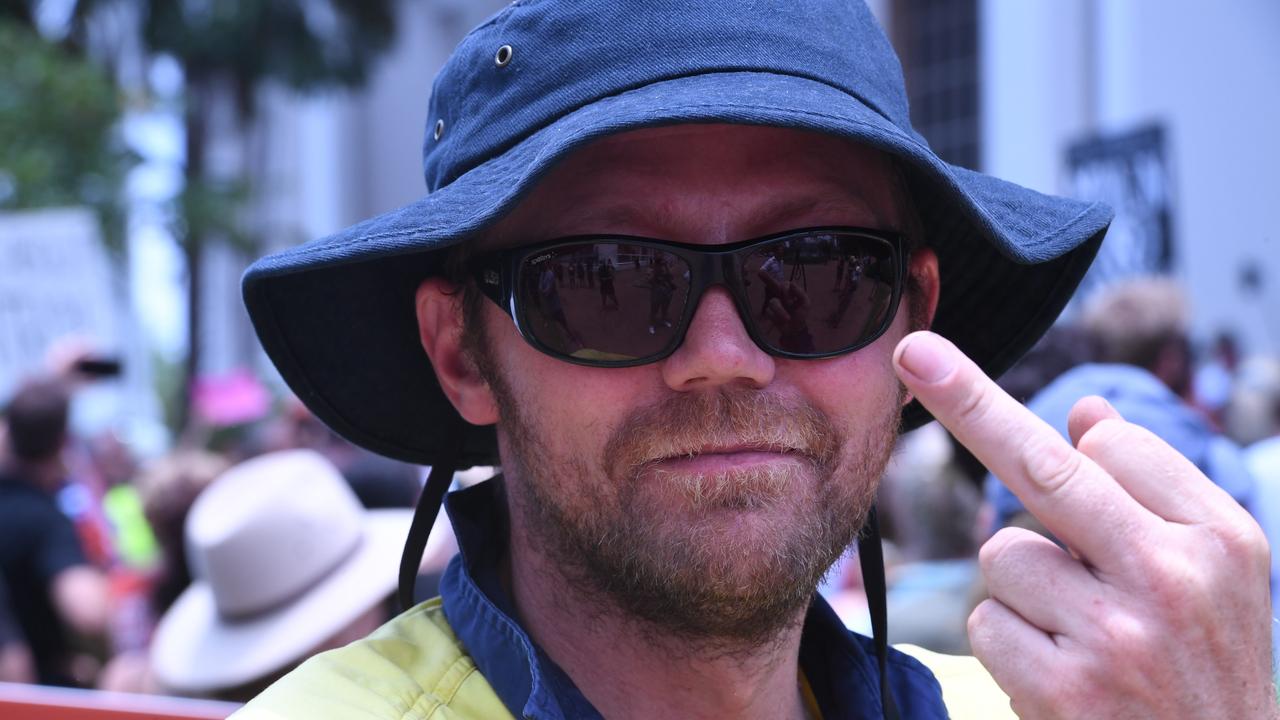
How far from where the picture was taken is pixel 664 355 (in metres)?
1.56

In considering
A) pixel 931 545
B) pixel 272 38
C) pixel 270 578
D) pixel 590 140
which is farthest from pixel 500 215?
pixel 272 38

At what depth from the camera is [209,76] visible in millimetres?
23094

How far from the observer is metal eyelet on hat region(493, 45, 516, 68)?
1.65 metres

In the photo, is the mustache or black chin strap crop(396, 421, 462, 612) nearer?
the mustache

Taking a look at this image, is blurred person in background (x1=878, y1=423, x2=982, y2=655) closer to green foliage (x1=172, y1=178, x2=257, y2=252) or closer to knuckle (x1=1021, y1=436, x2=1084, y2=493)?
knuckle (x1=1021, y1=436, x2=1084, y2=493)

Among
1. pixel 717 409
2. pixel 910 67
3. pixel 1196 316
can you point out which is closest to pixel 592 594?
pixel 717 409

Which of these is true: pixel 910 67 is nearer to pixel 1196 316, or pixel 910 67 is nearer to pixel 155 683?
pixel 1196 316

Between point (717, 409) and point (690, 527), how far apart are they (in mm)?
146

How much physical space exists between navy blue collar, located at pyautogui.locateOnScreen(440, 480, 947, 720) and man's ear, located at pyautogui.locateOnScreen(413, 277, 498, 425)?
12 cm

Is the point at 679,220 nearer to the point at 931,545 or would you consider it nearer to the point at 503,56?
the point at 503,56

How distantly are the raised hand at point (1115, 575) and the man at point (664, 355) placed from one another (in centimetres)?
4

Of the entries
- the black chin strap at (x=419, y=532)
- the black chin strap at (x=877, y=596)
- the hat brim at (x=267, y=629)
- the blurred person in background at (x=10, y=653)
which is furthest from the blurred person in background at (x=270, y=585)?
the black chin strap at (x=877, y=596)

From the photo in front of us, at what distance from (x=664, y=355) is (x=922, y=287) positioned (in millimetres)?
490

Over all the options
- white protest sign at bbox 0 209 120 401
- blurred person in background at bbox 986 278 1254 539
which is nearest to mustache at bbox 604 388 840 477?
blurred person in background at bbox 986 278 1254 539
